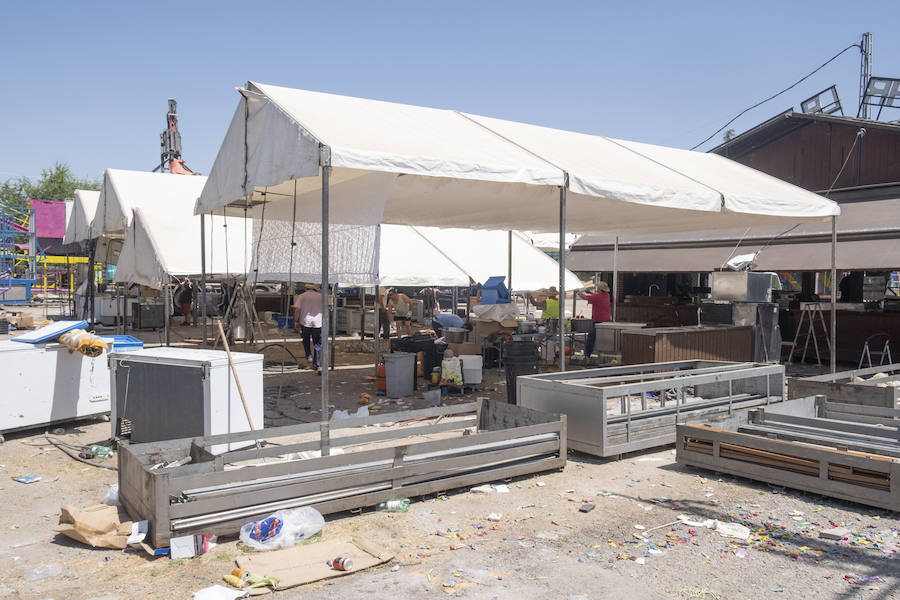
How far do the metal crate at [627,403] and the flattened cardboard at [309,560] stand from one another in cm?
310

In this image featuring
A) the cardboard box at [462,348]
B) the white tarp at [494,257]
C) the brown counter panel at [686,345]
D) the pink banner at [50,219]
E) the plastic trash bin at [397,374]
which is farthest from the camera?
the pink banner at [50,219]

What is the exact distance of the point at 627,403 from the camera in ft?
24.0

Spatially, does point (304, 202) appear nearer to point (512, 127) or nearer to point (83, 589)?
point (512, 127)

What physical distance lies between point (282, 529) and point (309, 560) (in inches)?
16.1

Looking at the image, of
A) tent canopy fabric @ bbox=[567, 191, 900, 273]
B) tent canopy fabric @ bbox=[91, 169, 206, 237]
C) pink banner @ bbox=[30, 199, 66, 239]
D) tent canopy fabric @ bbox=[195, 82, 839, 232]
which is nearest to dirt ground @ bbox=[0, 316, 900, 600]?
tent canopy fabric @ bbox=[195, 82, 839, 232]

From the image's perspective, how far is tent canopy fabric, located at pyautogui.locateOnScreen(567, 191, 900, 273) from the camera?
45.6 feet

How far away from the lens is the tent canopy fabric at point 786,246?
13.9 meters

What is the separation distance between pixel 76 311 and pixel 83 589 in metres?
23.6

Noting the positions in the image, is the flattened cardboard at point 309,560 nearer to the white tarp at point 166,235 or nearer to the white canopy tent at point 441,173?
the white canopy tent at point 441,173

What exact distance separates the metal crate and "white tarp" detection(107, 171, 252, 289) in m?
8.36

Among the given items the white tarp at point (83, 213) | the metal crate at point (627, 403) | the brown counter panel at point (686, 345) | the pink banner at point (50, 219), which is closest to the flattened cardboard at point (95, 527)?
the metal crate at point (627, 403)

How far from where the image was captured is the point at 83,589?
13.4ft

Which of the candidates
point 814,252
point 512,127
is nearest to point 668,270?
point 814,252

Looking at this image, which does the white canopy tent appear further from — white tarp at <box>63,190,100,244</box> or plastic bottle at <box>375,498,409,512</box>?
white tarp at <box>63,190,100,244</box>
